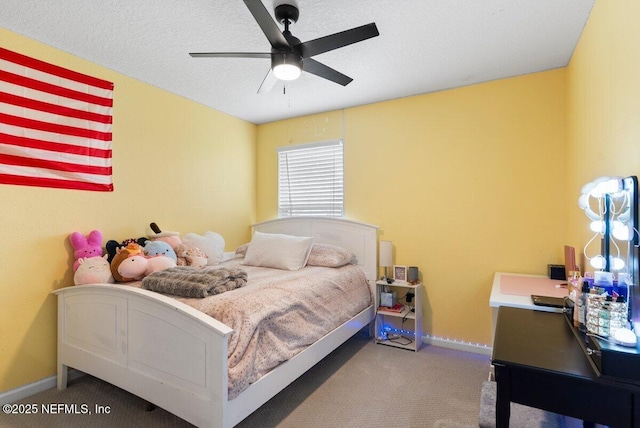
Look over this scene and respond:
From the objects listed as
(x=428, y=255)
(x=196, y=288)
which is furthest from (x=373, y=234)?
(x=196, y=288)

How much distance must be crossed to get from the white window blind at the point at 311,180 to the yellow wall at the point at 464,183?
0.48 feet

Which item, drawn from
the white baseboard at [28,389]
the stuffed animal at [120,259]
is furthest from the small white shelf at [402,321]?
the white baseboard at [28,389]

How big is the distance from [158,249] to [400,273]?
2206 mm

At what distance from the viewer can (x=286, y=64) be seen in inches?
72.2

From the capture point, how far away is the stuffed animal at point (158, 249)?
8.56 ft

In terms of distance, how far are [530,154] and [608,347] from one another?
2149mm

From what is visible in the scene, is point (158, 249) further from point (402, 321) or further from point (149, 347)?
point (402, 321)

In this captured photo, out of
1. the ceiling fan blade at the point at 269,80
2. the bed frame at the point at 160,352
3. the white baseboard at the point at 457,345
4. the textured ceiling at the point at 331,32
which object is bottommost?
the white baseboard at the point at 457,345

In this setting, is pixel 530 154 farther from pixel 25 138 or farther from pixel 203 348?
pixel 25 138

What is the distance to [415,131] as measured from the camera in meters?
3.25

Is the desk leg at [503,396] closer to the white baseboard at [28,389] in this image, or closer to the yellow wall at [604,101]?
the yellow wall at [604,101]

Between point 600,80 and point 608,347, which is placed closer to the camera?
point 608,347

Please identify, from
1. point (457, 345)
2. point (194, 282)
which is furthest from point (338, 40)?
point (457, 345)

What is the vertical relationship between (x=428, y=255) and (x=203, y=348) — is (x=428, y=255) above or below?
above
